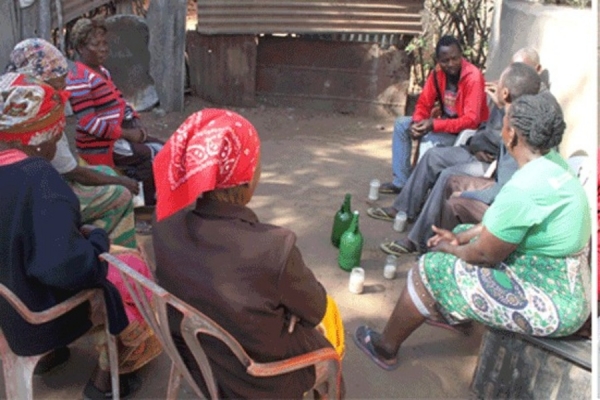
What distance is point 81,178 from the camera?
3260mm

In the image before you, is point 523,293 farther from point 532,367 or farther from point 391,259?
point 391,259

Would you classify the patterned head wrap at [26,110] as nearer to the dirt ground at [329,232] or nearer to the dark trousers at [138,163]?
the dirt ground at [329,232]

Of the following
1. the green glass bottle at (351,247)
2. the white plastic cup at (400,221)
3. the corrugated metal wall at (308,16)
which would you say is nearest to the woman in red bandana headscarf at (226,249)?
the green glass bottle at (351,247)

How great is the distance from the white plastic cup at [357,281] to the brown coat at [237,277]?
167 centimetres

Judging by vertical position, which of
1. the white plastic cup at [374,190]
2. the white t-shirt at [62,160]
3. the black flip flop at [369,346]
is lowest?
the black flip flop at [369,346]

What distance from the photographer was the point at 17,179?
82.1 inches

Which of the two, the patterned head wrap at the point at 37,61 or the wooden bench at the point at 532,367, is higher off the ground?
the patterned head wrap at the point at 37,61

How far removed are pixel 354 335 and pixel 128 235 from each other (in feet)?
4.91

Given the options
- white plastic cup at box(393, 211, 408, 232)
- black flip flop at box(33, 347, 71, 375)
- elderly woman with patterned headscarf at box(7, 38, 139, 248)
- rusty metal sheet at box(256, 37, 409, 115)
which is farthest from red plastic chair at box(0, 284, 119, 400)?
rusty metal sheet at box(256, 37, 409, 115)

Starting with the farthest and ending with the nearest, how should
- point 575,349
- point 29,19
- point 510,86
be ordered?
point 29,19, point 510,86, point 575,349

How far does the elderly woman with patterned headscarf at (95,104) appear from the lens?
3.80 m

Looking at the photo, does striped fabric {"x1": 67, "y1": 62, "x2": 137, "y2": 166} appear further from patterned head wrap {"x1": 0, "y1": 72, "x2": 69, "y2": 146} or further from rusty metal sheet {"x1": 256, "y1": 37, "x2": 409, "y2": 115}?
rusty metal sheet {"x1": 256, "y1": 37, "x2": 409, "y2": 115}

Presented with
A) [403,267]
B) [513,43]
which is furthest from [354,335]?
[513,43]

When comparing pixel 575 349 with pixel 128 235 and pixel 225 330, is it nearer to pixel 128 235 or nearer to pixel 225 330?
pixel 225 330
